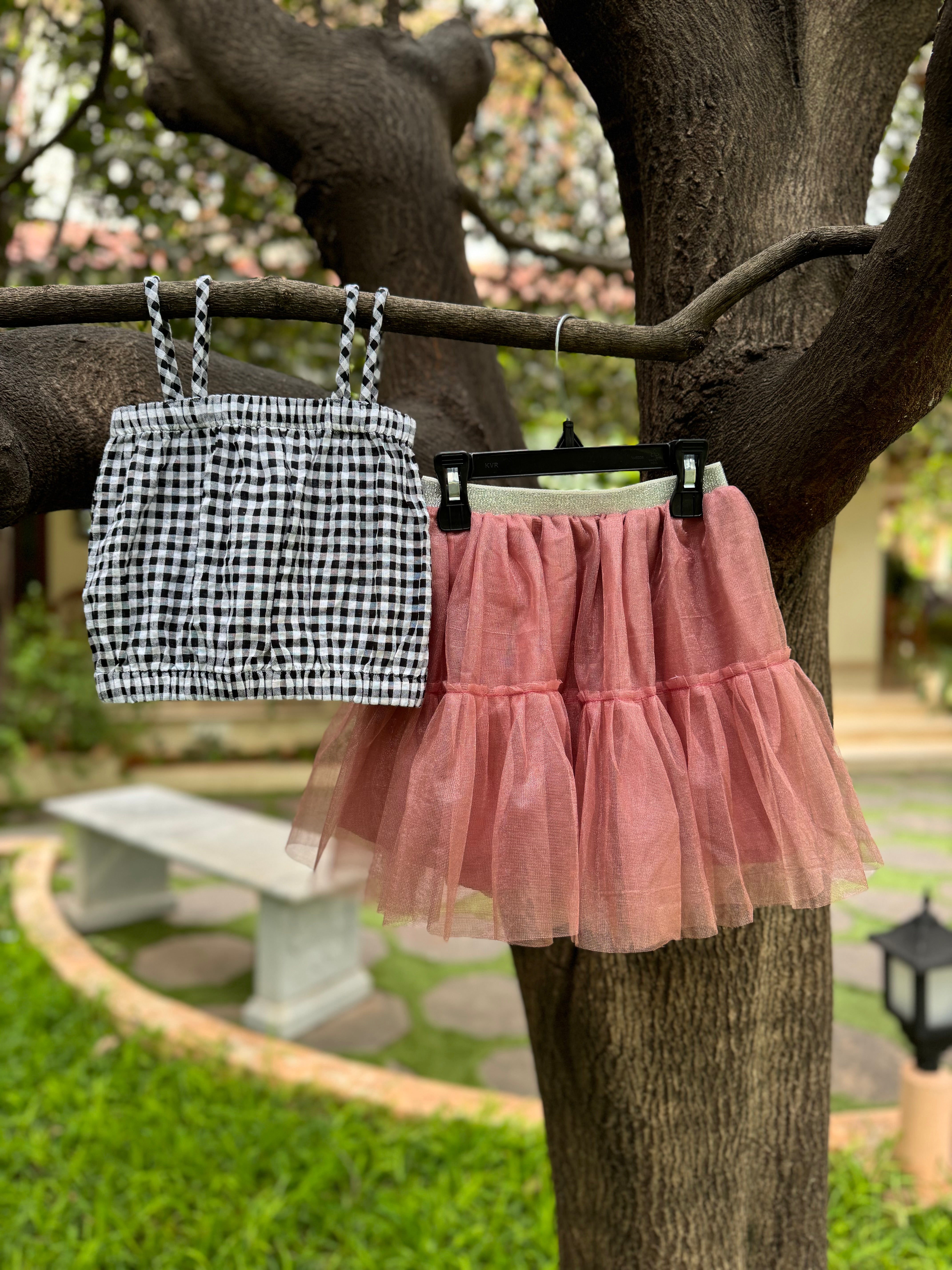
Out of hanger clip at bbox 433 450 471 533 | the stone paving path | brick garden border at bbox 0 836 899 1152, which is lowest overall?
the stone paving path

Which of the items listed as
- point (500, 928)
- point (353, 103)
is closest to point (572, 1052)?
point (500, 928)

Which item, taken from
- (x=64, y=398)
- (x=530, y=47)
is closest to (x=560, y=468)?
(x=64, y=398)

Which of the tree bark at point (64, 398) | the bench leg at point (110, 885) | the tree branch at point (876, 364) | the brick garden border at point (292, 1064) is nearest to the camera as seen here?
the tree branch at point (876, 364)

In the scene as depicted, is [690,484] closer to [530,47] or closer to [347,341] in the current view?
[347,341]

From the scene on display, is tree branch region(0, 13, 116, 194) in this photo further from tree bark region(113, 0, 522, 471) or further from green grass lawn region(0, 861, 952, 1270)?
green grass lawn region(0, 861, 952, 1270)

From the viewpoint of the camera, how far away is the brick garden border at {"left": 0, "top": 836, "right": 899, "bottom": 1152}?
2.95 m

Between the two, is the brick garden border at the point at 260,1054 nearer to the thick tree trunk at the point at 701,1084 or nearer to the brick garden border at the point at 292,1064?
the brick garden border at the point at 292,1064

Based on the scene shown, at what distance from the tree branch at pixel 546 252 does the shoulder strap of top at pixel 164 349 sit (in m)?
1.30

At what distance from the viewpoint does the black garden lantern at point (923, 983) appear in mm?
2727

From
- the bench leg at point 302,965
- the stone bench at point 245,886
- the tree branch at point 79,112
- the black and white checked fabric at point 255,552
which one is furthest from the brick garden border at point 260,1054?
the tree branch at point 79,112

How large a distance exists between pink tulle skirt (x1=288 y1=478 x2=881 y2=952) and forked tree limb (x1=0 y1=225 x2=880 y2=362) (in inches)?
6.9

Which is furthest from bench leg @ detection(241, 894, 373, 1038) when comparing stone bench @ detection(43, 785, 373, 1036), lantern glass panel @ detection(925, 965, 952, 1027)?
lantern glass panel @ detection(925, 965, 952, 1027)

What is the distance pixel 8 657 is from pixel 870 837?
23.2ft

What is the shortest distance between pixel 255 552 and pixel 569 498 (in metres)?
0.36
